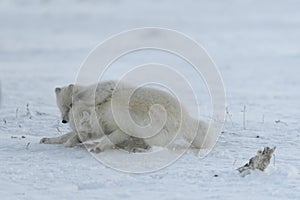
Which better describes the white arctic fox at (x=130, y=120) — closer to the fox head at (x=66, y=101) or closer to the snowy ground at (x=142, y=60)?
the fox head at (x=66, y=101)

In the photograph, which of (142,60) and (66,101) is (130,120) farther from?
(142,60)

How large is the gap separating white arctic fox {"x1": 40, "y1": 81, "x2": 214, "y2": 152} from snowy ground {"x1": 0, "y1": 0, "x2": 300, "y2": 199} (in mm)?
206

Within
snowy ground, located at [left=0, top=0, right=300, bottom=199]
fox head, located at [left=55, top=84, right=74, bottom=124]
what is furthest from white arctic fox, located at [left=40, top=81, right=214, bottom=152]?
snowy ground, located at [left=0, top=0, right=300, bottom=199]

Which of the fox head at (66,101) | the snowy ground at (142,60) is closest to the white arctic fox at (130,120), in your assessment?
the fox head at (66,101)

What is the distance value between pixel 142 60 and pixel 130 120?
10273 millimetres

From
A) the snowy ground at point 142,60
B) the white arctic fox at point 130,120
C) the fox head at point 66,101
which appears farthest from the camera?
the fox head at point 66,101

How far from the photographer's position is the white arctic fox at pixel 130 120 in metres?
5.58

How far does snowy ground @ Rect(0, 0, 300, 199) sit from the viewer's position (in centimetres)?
444

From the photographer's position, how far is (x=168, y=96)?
583 cm

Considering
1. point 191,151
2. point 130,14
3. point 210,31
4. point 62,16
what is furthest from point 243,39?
point 191,151

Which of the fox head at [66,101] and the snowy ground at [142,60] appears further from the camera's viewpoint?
the fox head at [66,101]

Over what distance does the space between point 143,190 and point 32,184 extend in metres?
0.74

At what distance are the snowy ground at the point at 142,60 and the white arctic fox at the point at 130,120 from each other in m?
0.21

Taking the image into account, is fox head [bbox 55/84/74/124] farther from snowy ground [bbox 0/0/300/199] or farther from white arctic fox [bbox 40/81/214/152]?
snowy ground [bbox 0/0/300/199]
